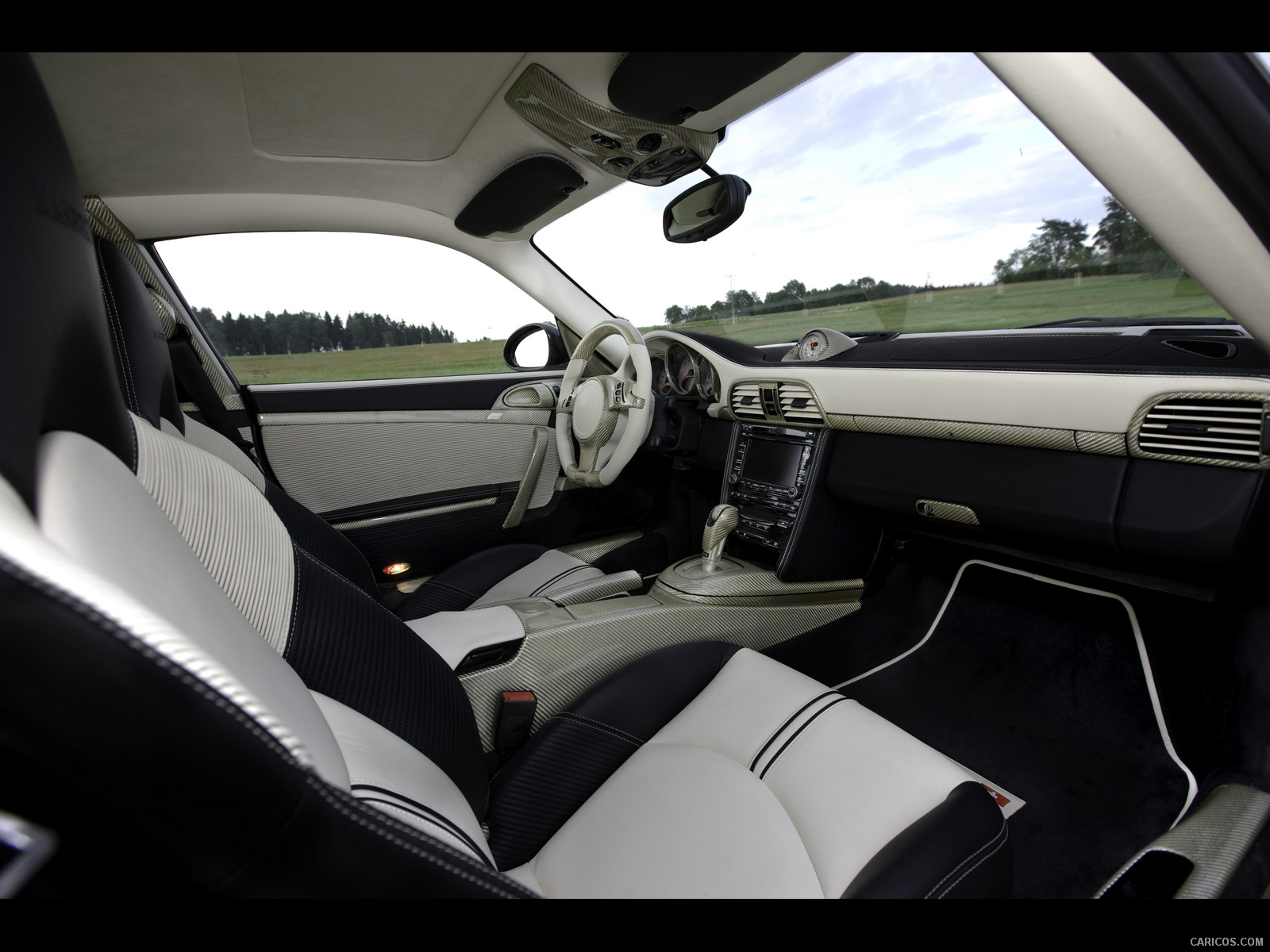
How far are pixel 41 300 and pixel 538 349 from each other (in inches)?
89.0

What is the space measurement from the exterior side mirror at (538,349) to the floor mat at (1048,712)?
5.58ft

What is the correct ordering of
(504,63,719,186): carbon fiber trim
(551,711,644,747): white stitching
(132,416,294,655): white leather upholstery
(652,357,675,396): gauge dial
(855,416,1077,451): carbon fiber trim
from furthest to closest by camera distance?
(652,357,675,396): gauge dial, (504,63,719,186): carbon fiber trim, (855,416,1077,451): carbon fiber trim, (551,711,644,747): white stitching, (132,416,294,655): white leather upholstery

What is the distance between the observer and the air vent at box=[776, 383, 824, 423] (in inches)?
68.0

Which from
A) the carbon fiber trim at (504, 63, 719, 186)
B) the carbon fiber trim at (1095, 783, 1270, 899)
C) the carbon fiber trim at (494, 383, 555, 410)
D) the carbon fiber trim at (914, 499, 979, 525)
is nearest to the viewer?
the carbon fiber trim at (1095, 783, 1270, 899)

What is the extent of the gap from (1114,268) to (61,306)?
1.61m

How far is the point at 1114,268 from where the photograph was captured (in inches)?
48.6

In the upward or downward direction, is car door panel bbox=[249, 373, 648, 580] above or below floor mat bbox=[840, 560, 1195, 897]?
above

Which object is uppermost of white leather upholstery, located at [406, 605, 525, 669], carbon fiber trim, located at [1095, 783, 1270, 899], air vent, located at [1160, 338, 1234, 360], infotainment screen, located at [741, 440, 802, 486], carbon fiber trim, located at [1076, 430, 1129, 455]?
air vent, located at [1160, 338, 1234, 360]

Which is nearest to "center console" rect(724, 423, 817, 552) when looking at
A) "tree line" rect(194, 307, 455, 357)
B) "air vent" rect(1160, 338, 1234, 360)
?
"air vent" rect(1160, 338, 1234, 360)

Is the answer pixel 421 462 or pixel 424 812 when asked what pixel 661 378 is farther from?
pixel 424 812

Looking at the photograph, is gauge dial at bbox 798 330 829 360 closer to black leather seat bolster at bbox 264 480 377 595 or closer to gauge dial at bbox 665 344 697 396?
gauge dial at bbox 665 344 697 396

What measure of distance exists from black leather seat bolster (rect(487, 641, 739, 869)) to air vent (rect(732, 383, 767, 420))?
Result: 35.3 inches

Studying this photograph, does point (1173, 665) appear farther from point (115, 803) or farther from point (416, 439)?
point (416, 439)
